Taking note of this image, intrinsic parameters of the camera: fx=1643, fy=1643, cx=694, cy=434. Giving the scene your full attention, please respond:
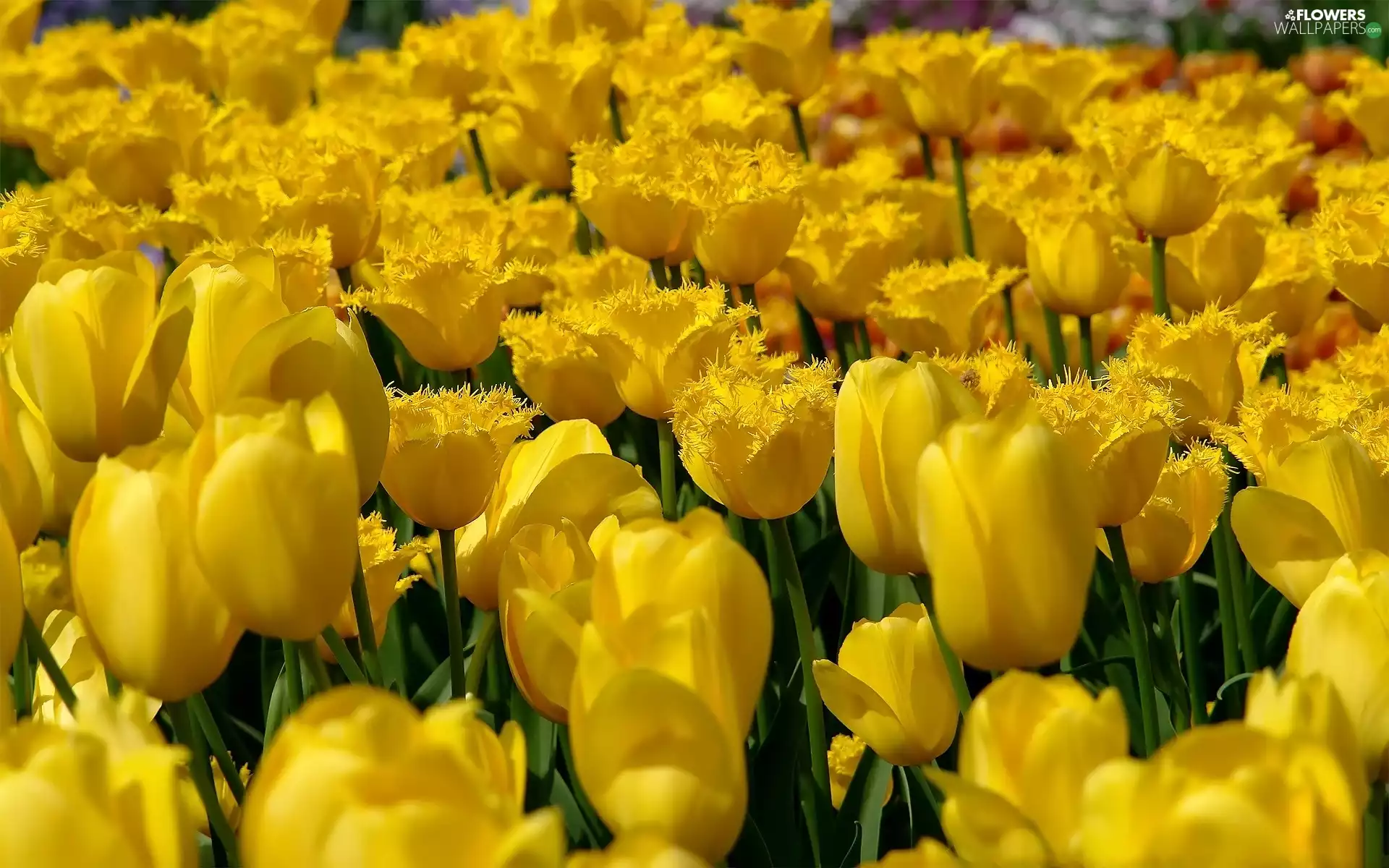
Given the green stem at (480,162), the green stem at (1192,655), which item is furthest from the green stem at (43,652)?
the green stem at (480,162)

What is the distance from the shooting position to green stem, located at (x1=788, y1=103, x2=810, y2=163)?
2295 mm

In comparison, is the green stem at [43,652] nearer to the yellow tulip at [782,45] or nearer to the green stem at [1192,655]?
the green stem at [1192,655]

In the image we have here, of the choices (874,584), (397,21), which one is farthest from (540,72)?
(397,21)

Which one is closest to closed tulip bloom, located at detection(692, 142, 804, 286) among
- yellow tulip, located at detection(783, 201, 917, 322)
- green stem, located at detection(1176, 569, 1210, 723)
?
yellow tulip, located at detection(783, 201, 917, 322)

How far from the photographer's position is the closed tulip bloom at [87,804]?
21.5 inches

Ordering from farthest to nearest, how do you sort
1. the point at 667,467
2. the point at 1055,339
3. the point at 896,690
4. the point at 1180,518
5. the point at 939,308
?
the point at 1055,339, the point at 939,308, the point at 667,467, the point at 1180,518, the point at 896,690

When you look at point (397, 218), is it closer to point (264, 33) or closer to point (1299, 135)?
point (264, 33)

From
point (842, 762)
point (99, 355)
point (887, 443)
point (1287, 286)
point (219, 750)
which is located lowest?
point (842, 762)

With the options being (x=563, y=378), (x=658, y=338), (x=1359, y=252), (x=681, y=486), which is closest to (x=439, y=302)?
(x=563, y=378)

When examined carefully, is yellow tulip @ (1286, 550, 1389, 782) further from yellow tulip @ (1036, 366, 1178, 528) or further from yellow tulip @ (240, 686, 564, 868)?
yellow tulip @ (240, 686, 564, 868)

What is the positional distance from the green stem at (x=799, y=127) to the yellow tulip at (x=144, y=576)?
1586mm

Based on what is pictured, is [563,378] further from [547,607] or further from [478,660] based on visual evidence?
[547,607]

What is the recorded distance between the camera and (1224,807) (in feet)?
1.76

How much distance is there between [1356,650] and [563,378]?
2.73 feet
